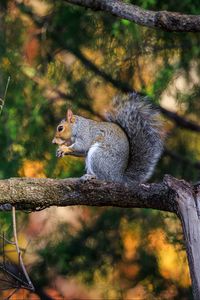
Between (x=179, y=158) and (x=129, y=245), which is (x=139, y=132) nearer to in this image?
(x=179, y=158)

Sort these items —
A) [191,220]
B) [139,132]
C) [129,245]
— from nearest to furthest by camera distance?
[191,220]
[139,132]
[129,245]

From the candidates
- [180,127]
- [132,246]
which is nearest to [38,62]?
[180,127]

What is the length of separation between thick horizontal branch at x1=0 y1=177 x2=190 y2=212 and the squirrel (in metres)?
0.78

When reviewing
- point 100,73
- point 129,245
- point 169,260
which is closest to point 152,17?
point 100,73

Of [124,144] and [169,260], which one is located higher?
[124,144]

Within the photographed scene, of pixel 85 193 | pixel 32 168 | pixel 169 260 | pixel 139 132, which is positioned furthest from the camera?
pixel 169 260

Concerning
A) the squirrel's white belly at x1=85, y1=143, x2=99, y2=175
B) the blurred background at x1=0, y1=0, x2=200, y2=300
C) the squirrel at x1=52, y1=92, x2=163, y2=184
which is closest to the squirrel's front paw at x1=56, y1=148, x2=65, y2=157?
the squirrel at x1=52, y1=92, x2=163, y2=184

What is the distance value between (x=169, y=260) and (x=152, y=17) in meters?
3.56

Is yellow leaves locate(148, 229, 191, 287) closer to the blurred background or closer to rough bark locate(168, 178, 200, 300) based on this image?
the blurred background

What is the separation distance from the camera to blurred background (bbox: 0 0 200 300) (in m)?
6.22

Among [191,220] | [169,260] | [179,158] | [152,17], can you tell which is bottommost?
[169,260]

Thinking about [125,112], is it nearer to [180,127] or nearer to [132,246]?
[180,127]

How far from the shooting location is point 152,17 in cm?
357

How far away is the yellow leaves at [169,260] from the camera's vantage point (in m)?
6.59
